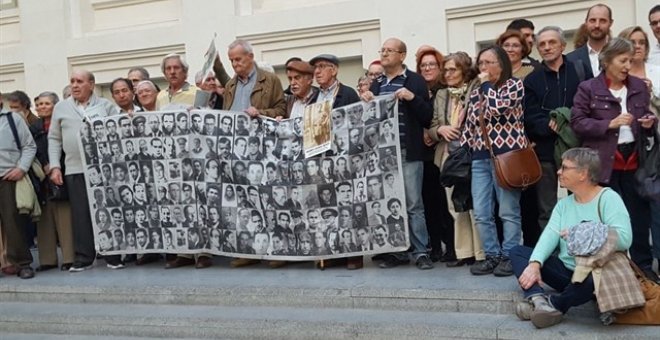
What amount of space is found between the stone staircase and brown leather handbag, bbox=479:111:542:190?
2.47 feet

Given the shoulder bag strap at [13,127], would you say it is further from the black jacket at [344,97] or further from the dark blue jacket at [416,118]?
the dark blue jacket at [416,118]

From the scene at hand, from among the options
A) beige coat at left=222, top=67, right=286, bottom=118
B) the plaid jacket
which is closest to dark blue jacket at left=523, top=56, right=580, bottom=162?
the plaid jacket

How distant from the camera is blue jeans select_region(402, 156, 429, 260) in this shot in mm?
6582

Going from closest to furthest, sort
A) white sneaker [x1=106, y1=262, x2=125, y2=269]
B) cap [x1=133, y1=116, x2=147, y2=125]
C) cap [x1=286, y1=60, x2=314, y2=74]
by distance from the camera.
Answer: cap [x1=286, y1=60, x2=314, y2=74] < cap [x1=133, y1=116, x2=147, y2=125] < white sneaker [x1=106, y1=262, x2=125, y2=269]

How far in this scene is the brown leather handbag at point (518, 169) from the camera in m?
5.79

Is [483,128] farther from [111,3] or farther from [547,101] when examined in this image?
[111,3]

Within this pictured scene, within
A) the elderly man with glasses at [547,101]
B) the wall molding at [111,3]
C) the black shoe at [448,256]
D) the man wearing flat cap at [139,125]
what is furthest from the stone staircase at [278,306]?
the wall molding at [111,3]

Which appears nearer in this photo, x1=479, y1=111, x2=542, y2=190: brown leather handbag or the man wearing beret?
x1=479, y1=111, x2=542, y2=190: brown leather handbag

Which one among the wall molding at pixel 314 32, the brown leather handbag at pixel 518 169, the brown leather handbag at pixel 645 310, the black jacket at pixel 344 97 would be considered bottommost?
the brown leather handbag at pixel 645 310

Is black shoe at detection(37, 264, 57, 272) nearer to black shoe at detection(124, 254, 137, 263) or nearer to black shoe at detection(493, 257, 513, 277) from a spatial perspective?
black shoe at detection(124, 254, 137, 263)

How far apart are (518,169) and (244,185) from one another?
261cm

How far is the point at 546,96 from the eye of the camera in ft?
20.0

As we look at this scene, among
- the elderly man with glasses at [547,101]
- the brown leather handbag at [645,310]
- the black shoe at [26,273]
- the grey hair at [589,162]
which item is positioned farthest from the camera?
the black shoe at [26,273]

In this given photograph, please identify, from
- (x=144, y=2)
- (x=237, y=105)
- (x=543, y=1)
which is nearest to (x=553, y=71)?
(x=237, y=105)
